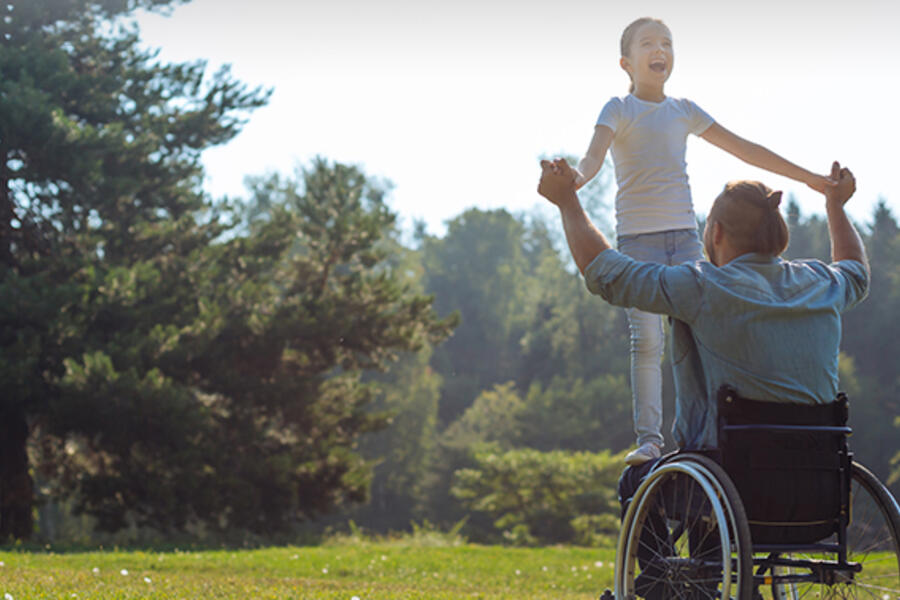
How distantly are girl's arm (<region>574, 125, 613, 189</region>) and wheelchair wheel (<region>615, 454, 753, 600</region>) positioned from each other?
3.82 feet

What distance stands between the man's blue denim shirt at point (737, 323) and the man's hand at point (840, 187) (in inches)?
21.1

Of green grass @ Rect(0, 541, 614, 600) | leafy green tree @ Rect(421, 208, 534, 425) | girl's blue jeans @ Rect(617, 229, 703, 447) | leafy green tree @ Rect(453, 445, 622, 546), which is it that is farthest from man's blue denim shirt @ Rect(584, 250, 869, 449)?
leafy green tree @ Rect(421, 208, 534, 425)

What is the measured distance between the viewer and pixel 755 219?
9.38 ft

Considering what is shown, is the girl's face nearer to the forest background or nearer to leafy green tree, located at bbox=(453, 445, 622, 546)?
the forest background

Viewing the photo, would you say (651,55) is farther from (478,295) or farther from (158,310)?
(478,295)

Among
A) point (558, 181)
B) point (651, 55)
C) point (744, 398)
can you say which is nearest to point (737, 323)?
point (744, 398)

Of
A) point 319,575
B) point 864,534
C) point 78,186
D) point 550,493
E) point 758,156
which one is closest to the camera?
point 864,534

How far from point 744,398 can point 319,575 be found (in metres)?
5.88

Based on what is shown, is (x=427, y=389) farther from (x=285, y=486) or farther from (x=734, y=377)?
(x=734, y=377)

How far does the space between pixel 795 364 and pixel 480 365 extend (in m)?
49.8

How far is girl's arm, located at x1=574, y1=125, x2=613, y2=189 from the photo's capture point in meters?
3.56

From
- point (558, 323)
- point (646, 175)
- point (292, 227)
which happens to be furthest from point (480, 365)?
point (646, 175)

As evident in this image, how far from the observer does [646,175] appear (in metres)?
3.96

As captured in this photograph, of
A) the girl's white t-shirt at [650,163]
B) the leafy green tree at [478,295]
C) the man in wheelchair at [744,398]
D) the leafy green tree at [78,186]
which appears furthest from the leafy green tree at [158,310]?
the leafy green tree at [478,295]
